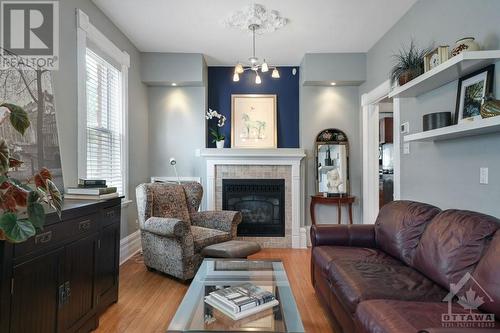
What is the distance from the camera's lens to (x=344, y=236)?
277 centimetres

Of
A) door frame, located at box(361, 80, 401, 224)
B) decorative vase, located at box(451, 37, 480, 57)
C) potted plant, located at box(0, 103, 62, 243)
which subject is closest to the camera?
potted plant, located at box(0, 103, 62, 243)

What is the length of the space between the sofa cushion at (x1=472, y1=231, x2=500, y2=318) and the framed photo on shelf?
3420mm

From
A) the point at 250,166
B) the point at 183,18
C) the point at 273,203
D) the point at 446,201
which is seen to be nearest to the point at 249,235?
the point at 273,203

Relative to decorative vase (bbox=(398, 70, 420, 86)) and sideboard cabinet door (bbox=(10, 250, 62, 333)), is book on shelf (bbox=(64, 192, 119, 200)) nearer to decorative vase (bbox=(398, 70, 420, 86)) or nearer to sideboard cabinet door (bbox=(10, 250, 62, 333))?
sideboard cabinet door (bbox=(10, 250, 62, 333))

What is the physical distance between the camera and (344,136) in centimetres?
456

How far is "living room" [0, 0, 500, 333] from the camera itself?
64.0 inches

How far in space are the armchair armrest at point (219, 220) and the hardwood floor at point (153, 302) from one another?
74 cm

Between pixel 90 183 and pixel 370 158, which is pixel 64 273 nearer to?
pixel 90 183

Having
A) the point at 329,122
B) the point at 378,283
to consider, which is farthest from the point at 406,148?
the point at 378,283

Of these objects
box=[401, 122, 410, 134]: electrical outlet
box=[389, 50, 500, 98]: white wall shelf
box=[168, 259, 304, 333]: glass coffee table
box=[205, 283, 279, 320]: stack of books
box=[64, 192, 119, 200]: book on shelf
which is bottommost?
box=[168, 259, 304, 333]: glass coffee table

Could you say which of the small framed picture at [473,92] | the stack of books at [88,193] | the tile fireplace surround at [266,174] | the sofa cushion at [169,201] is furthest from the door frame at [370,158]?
the stack of books at [88,193]

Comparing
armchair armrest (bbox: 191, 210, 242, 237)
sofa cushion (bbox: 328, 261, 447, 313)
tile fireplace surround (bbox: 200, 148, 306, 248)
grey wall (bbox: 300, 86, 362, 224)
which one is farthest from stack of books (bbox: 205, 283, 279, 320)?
grey wall (bbox: 300, 86, 362, 224)

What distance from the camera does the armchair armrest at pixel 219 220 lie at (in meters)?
3.50

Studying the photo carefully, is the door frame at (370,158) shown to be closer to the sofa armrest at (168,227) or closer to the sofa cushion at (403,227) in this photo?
the sofa cushion at (403,227)
